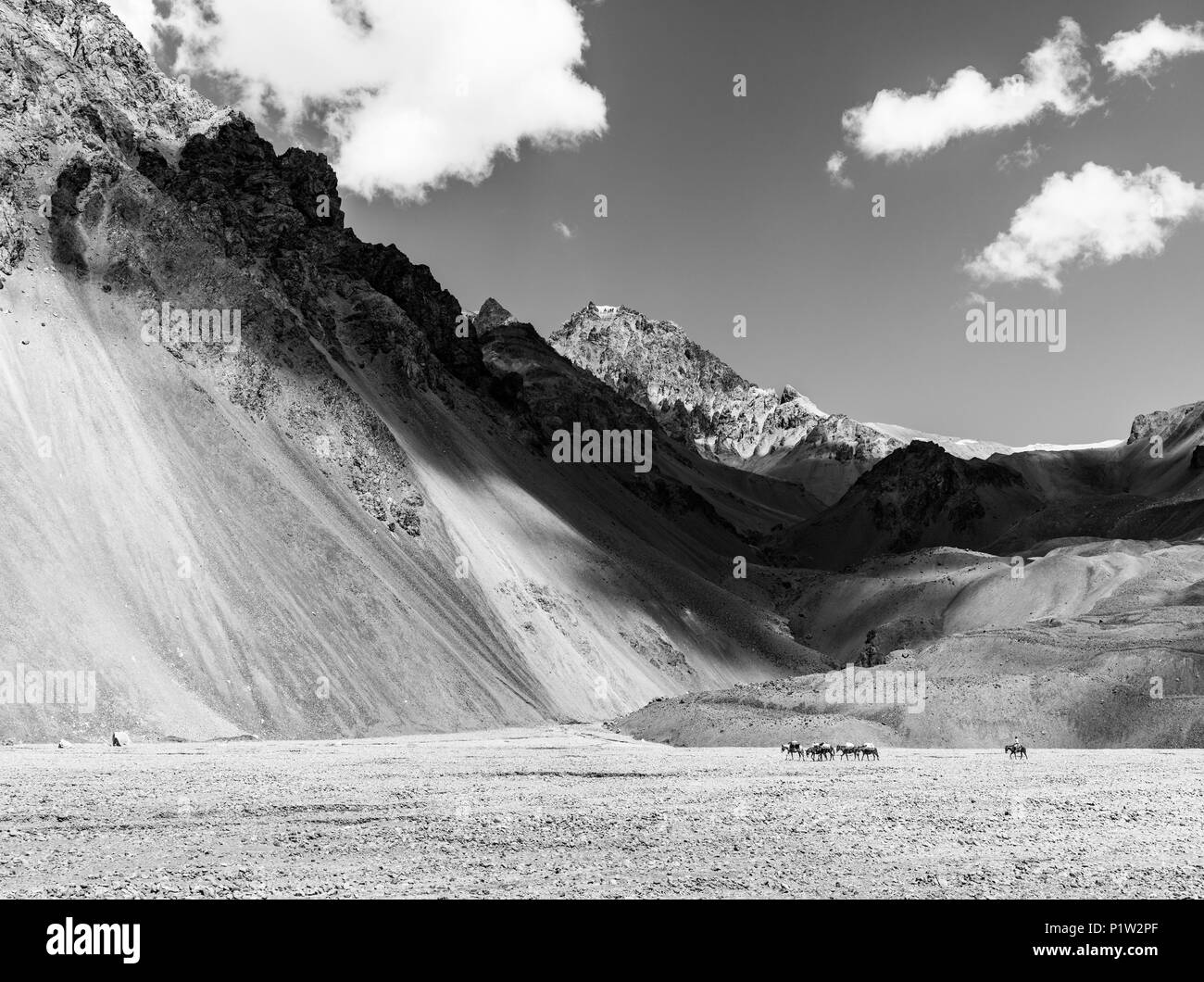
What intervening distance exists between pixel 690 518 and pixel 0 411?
128 meters

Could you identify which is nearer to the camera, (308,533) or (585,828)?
(585,828)

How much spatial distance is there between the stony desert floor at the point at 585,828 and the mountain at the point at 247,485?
53.5ft

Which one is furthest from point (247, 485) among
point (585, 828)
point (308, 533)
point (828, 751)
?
point (585, 828)

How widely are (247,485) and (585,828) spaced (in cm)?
5559

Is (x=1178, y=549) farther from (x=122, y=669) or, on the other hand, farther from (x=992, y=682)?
(x=122, y=669)

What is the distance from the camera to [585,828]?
2325 centimetres

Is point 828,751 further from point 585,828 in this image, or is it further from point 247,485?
point 247,485

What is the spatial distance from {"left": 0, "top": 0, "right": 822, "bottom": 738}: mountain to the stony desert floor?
16.3 meters

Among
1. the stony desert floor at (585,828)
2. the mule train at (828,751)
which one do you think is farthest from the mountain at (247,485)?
the mule train at (828,751)

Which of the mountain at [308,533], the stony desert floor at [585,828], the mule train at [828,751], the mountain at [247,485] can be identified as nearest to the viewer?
the stony desert floor at [585,828]

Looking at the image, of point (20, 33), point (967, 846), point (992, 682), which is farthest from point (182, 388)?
point (967, 846)

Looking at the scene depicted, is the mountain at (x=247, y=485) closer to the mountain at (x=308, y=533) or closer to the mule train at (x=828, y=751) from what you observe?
the mountain at (x=308, y=533)

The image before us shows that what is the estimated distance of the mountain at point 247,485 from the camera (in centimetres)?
5753
